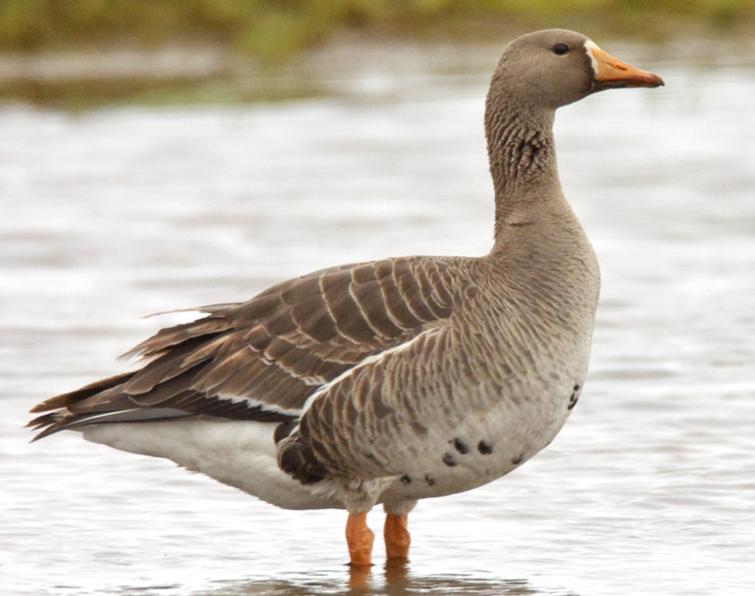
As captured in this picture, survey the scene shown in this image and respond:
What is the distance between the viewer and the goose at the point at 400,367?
24.5 ft

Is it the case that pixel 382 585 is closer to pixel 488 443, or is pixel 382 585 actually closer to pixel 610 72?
pixel 488 443

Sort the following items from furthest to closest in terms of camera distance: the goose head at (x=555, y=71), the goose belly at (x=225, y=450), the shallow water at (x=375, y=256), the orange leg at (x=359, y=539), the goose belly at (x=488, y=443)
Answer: the goose head at (x=555, y=71)
the shallow water at (x=375, y=256)
the orange leg at (x=359, y=539)
the goose belly at (x=225, y=450)
the goose belly at (x=488, y=443)

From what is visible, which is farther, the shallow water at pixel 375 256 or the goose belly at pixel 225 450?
the shallow water at pixel 375 256

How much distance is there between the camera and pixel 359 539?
787cm

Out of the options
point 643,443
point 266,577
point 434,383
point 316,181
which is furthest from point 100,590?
point 316,181

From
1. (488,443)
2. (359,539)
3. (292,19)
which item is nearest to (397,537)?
(359,539)

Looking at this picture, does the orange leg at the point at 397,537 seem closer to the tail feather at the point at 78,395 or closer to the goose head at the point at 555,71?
the tail feather at the point at 78,395

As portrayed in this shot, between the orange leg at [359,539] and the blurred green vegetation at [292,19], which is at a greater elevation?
the blurred green vegetation at [292,19]

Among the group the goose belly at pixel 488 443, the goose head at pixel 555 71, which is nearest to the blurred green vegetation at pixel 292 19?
the goose head at pixel 555 71

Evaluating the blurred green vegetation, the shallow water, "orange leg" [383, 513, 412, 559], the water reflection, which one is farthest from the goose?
the blurred green vegetation

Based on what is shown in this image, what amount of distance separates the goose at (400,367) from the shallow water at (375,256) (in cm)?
55

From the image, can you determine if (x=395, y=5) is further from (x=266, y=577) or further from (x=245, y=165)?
(x=266, y=577)

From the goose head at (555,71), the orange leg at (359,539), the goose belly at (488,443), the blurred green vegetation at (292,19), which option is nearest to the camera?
the goose belly at (488,443)

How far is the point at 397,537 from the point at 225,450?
985 millimetres
